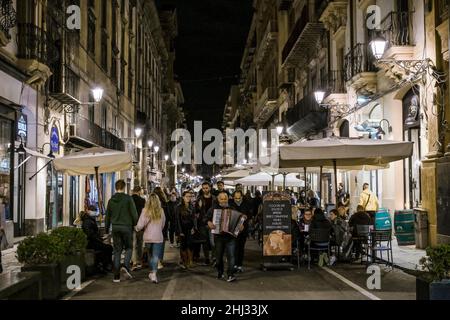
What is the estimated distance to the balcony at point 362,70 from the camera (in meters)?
22.4

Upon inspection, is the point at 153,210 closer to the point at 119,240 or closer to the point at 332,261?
the point at 119,240

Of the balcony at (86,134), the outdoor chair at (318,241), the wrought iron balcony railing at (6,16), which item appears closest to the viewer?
the outdoor chair at (318,241)

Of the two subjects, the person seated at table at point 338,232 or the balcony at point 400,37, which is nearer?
the person seated at table at point 338,232

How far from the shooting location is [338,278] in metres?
12.0

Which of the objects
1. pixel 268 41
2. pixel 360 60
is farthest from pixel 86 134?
pixel 268 41

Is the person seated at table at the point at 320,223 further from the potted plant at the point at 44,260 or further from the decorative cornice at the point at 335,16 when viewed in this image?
the decorative cornice at the point at 335,16

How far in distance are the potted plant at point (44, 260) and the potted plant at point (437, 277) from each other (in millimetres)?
5503

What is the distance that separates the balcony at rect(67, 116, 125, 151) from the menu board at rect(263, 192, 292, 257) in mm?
12738

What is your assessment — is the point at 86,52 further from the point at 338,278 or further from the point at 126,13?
the point at 338,278

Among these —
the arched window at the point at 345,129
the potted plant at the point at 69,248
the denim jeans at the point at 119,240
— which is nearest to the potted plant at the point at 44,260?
the potted plant at the point at 69,248

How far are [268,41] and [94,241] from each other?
38.6 metres

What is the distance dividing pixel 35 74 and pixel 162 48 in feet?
183

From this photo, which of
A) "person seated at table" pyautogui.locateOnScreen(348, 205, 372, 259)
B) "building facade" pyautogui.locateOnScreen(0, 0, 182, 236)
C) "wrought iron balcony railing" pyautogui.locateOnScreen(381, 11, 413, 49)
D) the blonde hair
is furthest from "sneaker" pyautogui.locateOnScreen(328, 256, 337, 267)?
"wrought iron balcony railing" pyautogui.locateOnScreen(381, 11, 413, 49)
